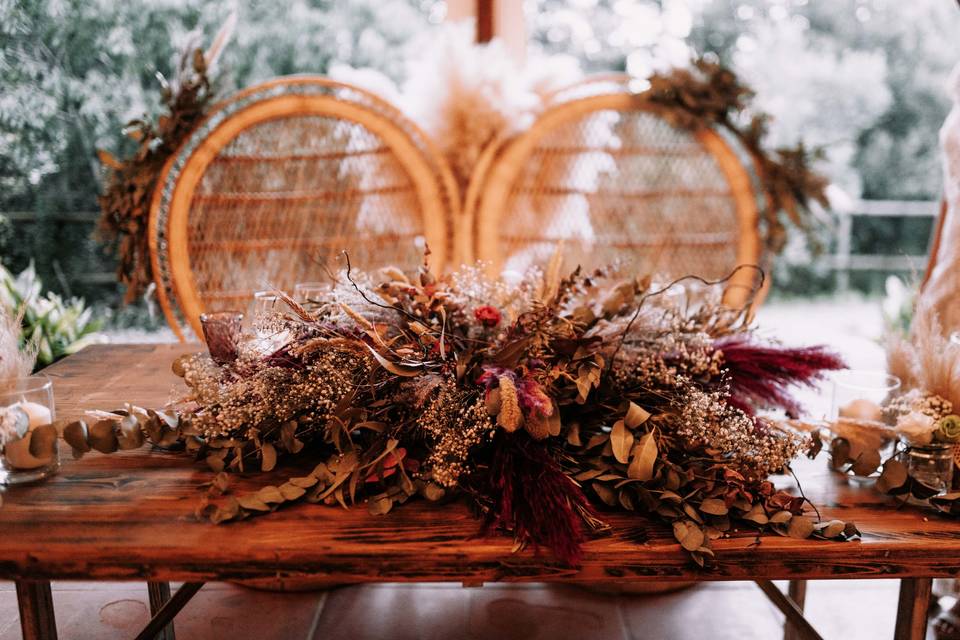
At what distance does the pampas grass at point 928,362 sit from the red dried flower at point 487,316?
2.36 feet

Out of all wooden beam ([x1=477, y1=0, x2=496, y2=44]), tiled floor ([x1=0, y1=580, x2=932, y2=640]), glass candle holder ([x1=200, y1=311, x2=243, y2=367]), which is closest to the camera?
glass candle holder ([x1=200, y1=311, x2=243, y2=367])

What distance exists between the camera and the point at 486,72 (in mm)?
2357

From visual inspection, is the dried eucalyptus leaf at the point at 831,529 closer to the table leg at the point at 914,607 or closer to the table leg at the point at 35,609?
the table leg at the point at 914,607

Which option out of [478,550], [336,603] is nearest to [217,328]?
[478,550]

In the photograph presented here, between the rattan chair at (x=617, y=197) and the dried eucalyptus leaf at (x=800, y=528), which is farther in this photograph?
the rattan chair at (x=617, y=197)

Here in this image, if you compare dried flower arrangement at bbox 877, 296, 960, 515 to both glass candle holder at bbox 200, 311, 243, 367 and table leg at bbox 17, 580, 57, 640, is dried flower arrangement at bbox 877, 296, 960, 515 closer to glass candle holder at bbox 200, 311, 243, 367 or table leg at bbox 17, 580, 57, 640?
glass candle holder at bbox 200, 311, 243, 367

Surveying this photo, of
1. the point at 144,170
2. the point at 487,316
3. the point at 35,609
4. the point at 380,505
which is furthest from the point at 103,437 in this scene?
the point at 144,170

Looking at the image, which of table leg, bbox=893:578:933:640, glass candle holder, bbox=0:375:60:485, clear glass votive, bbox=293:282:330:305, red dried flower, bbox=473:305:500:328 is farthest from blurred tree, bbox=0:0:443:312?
table leg, bbox=893:578:933:640

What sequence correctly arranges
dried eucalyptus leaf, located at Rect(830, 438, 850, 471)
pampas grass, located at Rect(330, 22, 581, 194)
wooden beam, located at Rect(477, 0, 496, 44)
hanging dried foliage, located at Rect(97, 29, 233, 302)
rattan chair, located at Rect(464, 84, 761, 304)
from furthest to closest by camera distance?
wooden beam, located at Rect(477, 0, 496, 44), rattan chair, located at Rect(464, 84, 761, 304), pampas grass, located at Rect(330, 22, 581, 194), hanging dried foliage, located at Rect(97, 29, 233, 302), dried eucalyptus leaf, located at Rect(830, 438, 850, 471)

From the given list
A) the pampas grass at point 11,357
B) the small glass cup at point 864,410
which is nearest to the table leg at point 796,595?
the small glass cup at point 864,410

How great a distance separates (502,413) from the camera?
41.0 inches

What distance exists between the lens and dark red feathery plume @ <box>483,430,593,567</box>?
38.5 inches

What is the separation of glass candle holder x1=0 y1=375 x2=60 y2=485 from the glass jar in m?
1.26

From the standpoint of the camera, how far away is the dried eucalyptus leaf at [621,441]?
1.09 m
